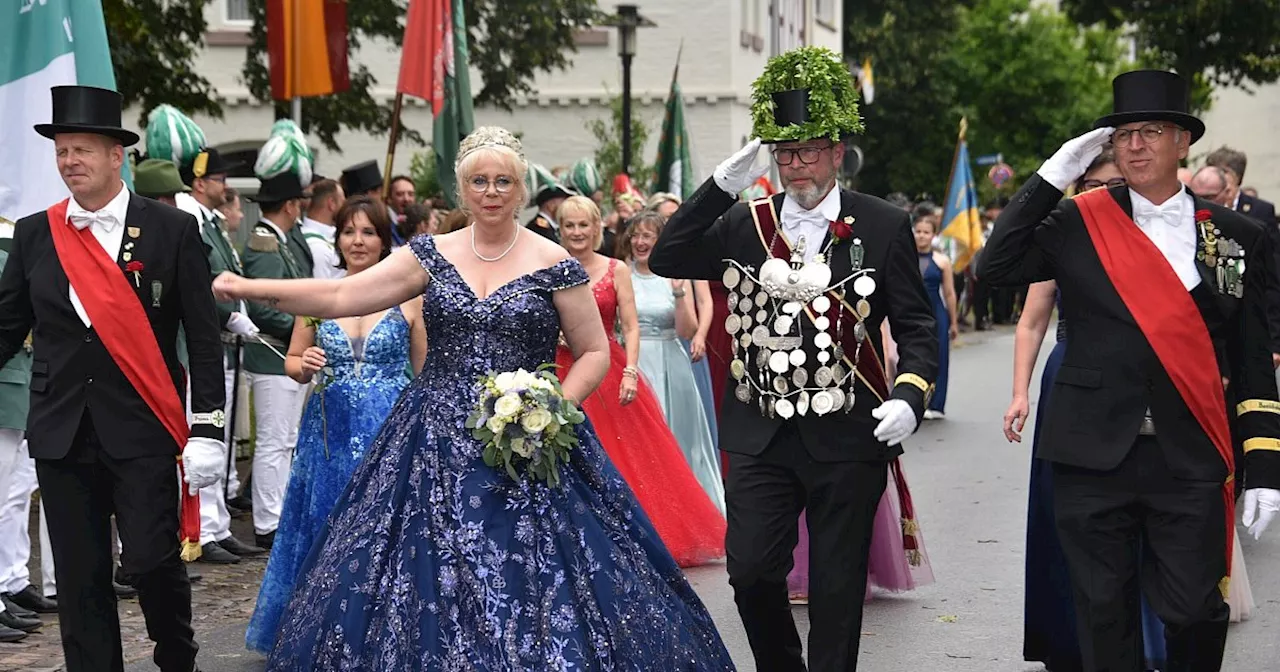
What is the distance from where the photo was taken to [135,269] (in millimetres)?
6105

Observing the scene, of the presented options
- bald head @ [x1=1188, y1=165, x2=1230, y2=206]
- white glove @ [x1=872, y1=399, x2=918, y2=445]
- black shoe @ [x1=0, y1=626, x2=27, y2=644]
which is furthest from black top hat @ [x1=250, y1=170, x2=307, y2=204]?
white glove @ [x1=872, y1=399, x2=918, y2=445]

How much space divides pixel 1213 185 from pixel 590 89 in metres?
22.4

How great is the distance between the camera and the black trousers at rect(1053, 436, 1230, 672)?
5602 mm

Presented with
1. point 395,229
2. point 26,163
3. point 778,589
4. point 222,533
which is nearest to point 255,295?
point 778,589

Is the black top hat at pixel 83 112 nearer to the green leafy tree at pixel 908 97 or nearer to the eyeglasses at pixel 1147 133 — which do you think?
the eyeglasses at pixel 1147 133

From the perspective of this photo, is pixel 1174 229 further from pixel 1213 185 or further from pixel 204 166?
pixel 204 166

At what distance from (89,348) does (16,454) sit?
87.1 inches

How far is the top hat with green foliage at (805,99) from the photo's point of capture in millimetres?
5793

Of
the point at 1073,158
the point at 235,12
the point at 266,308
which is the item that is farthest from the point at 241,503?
the point at 235,12

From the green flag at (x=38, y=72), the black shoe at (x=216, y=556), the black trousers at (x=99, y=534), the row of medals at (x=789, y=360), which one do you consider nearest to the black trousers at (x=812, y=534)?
the row of medals at (x=789, y=360)

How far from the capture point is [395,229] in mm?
12328

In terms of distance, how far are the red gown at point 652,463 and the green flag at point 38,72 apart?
2994mm

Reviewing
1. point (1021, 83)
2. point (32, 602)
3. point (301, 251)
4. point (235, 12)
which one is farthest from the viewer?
point (1021, 83)

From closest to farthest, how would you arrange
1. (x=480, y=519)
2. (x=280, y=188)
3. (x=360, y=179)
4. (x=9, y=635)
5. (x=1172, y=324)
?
(x=1172, y=324)
(x=480, y=519)
(x=9, y=635)
(x=280, y=188)
(x=360, y=179)
